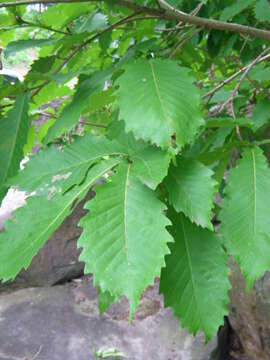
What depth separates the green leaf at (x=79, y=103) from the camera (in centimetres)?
72

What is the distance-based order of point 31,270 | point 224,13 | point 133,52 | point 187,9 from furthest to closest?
1. point 31,270
2. point 187,9
3. point 224,13
4. point 133,52

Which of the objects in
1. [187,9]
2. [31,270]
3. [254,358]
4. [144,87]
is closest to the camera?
[144,87]

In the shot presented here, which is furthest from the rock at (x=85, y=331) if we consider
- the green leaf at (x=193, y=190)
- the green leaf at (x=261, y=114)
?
the green leaf at (x=193, y=190)

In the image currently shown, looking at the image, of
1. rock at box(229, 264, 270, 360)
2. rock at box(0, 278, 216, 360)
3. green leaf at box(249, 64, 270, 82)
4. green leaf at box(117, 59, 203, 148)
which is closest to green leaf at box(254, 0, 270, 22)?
green leaf at box(249, 64, 270, 82)

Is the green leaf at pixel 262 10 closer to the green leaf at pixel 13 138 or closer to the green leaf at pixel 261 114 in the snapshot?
the green leaf at pixel 261 114

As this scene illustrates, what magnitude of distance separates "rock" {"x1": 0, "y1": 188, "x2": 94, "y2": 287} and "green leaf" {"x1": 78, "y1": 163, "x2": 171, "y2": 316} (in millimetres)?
2954

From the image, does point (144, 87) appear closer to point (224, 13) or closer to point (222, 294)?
point (222, 294)

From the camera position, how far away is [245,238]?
1.99ft

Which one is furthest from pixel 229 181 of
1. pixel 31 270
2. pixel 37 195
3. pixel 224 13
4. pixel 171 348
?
pixel 31 270

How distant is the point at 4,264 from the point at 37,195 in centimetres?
12

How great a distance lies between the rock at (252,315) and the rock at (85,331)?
0.75 ft

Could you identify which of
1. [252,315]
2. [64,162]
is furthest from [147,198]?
[252,315]

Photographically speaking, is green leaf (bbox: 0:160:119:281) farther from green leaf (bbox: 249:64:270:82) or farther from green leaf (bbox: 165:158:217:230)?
green leaf (bbox: 249:64:270:82)

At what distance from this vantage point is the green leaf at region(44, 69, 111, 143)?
0.72 meters
